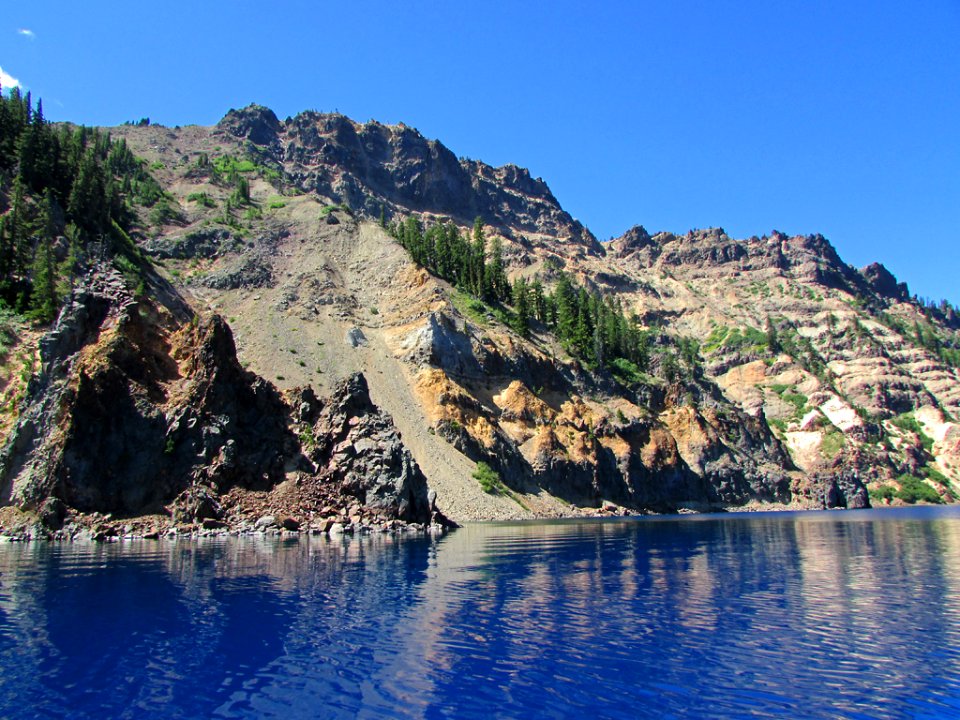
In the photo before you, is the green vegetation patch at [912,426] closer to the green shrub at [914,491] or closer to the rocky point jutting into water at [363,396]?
the rocky point jutting into water at [363,396]

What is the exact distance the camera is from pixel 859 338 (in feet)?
630

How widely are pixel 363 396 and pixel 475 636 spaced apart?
4406 centimetres

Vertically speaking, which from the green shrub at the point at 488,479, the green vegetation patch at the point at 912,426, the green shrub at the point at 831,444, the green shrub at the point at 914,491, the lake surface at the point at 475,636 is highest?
the green vegetation patch at the point at 912,426

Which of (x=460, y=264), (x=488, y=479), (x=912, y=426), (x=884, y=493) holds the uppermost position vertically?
(x=460, y=264)

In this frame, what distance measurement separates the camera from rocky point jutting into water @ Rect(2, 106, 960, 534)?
170 ft

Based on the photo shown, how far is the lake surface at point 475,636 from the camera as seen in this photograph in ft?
47.6

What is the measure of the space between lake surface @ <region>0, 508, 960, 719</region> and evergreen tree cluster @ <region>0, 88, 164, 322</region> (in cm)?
3431

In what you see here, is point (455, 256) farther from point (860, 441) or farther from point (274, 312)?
point (860, 441)

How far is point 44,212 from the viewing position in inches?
2655

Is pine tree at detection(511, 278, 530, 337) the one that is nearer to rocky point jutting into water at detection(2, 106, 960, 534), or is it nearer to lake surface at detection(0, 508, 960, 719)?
rocky point jutting into water at detection(2, 106, 960, 534)

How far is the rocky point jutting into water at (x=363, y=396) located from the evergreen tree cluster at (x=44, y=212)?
134 inches

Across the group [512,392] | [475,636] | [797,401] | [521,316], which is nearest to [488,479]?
[512,392]

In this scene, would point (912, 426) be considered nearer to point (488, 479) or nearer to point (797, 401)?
point (797, 401)

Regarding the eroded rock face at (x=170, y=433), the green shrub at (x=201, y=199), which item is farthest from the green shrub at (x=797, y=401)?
the green shrub at (x=201, y=199)
